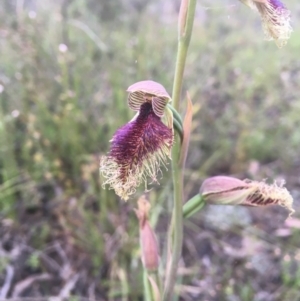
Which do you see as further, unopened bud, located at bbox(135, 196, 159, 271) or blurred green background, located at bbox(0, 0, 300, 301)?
blurred green background, located at bbox(0, 0, 300, 301)

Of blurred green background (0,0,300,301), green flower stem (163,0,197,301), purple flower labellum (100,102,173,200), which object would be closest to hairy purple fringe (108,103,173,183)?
purple flower labellum (100,102,173,200)

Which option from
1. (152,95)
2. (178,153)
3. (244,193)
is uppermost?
(152,95)

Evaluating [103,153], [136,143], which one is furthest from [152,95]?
[103,153]

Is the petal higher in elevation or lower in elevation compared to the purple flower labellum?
higher

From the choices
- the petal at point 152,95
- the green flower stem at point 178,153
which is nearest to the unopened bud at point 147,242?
the green flower stem at point 178,153

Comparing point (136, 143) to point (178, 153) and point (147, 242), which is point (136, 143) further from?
point (147, 242)

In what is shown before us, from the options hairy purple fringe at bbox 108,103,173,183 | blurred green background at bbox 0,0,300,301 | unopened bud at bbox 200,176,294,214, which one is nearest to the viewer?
hairy purple fringe at bbox 108,103,173,183

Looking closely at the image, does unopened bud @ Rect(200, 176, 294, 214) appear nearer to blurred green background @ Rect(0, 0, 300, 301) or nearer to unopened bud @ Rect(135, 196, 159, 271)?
unopened bud @ Rect(135, 196, 159, 271)
